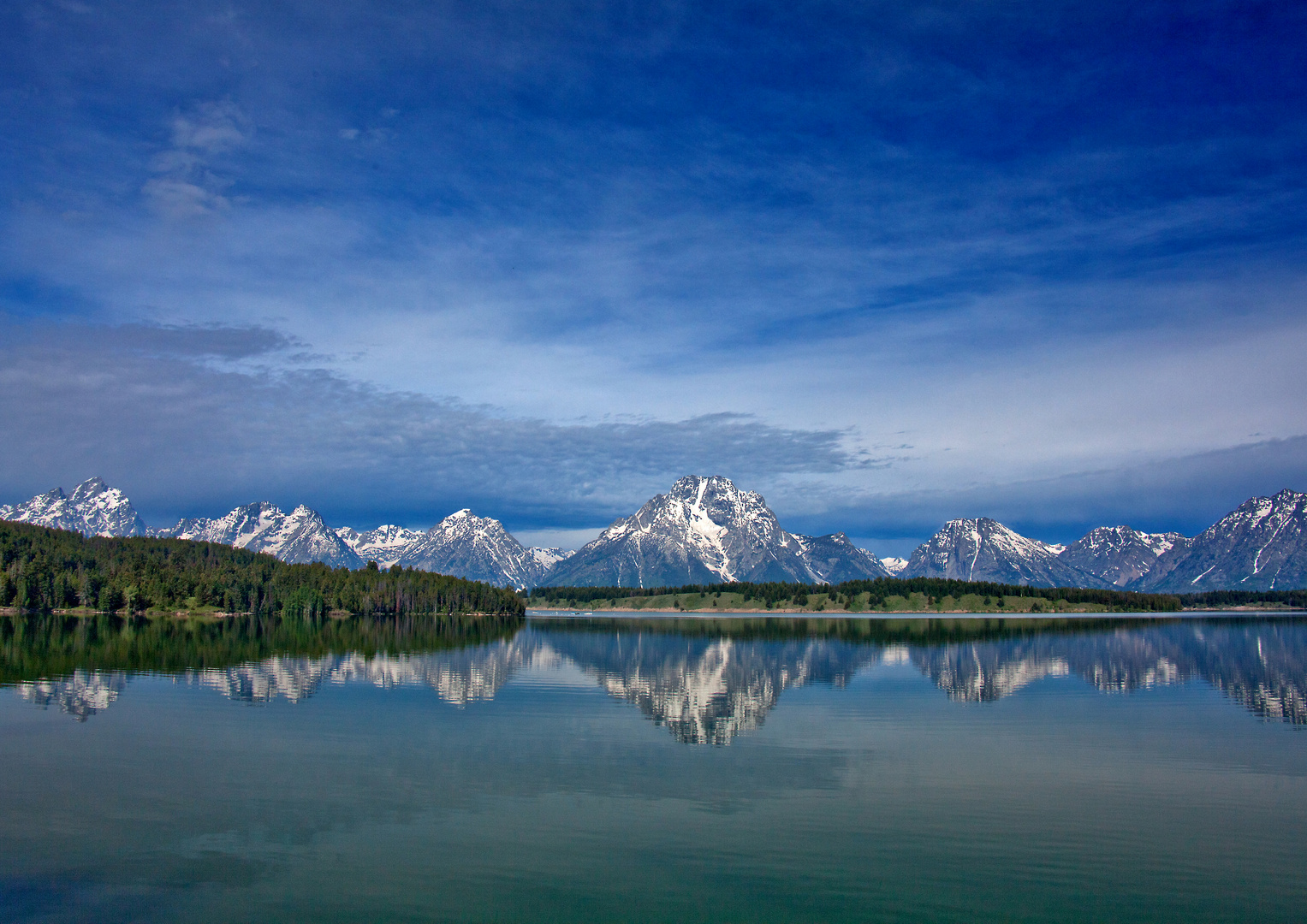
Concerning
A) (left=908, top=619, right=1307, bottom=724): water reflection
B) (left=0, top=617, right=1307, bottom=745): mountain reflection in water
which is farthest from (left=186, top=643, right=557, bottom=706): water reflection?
(left=908, top=619, right=1307, bottom=724): water reflection

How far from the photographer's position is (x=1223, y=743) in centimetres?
4294

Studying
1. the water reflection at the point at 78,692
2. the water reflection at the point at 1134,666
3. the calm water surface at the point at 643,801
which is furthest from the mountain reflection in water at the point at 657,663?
the calm water surface at the point at 643,801

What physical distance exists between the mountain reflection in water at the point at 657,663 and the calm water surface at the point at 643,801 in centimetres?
96

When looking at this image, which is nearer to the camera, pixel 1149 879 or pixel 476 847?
pixel 1149 879

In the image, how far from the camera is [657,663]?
92438 mm

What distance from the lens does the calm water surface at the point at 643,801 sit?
21.2 metres

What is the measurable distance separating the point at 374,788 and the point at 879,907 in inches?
772

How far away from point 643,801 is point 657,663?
63021 millimetres

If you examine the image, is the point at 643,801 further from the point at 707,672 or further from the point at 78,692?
the point at 707,672

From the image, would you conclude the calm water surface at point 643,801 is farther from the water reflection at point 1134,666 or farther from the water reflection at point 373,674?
the water reflection at point 1134,666

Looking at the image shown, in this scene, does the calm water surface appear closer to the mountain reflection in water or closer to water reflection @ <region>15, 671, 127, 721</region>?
water reflection @ <region>15, 671, 127, 721</region>

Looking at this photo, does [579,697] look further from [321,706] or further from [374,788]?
[374,788]

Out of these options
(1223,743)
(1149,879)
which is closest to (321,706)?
(1149,879)

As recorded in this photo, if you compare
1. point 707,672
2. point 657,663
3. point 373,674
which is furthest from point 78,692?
point 657,663
